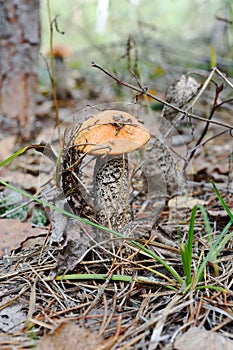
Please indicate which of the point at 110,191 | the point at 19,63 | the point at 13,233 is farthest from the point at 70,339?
the point at 19,63

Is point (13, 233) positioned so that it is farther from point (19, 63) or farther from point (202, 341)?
point (19, 63)

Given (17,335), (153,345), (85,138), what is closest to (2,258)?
(17,335)

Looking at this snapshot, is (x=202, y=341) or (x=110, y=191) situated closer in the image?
(x=202, y=341)

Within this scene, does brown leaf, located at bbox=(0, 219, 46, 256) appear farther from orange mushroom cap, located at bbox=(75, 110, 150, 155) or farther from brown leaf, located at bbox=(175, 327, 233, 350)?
brown leaf, located at bbox=(175, 327, 233, 350)

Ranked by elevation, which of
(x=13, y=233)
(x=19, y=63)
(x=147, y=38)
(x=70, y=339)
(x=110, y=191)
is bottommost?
(x=13, y=233)

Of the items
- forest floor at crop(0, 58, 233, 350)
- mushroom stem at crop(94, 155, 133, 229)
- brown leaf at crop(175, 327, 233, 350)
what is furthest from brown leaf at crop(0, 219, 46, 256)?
brown leaf at crop(175, 327, 233, 350)

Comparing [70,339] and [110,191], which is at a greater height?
[110,191]

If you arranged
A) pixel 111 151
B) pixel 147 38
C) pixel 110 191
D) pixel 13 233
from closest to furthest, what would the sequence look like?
pixel 111 151
pixel 110 191
pixel 13 233
pixel 147 38

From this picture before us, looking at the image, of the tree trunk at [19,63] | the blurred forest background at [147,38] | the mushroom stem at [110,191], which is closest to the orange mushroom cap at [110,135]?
the mushroom stem at [110,191]
